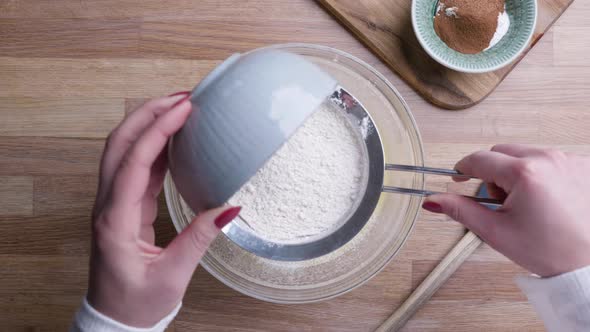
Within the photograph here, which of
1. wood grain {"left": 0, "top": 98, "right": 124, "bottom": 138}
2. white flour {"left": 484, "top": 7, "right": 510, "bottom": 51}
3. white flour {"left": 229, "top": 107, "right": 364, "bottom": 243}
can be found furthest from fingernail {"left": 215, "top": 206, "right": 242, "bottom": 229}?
white flour {"left": 484, "top": 7, "right": 510, "bottom": 51}

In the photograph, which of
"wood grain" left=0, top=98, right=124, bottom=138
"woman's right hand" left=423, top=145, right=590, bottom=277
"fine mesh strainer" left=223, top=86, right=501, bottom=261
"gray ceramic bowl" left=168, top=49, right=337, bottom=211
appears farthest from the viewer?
"wood grain" left=0, top=98, right=124, bottom=138

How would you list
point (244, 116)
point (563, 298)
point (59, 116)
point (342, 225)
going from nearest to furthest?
1. point (244, 116)
2. point (563, 298)
3. point (342, 225)
4. point (59, 116)

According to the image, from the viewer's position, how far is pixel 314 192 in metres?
0.67

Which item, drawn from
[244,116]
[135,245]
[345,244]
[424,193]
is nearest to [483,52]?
[424,193]

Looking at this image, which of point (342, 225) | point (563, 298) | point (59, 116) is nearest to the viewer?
point (563, 298)

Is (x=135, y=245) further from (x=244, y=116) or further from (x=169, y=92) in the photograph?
(x=169, y=92)

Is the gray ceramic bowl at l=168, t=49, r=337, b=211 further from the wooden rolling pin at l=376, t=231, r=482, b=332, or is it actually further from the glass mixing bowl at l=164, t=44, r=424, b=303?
the wooden rolling pin at l=376, t=231, r=482, b=332

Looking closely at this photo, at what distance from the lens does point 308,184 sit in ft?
2.18

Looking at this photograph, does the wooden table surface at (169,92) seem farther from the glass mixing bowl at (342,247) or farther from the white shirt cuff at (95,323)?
the white shirt cuff at (95,323)

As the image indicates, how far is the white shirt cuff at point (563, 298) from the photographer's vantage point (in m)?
0.58

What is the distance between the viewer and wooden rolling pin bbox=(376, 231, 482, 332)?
0.77 meters

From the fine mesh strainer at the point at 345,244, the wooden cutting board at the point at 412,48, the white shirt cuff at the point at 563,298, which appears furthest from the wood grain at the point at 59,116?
the white shirt cuff at the point at 563,298

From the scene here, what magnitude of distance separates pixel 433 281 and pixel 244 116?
46cm

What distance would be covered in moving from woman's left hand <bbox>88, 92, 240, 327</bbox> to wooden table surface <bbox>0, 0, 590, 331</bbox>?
23 cm
